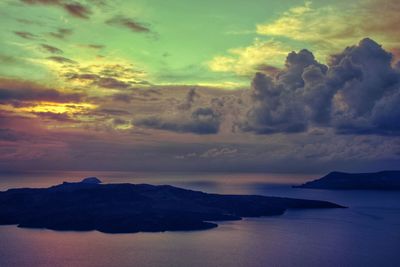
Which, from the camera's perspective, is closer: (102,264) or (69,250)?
(102,264)

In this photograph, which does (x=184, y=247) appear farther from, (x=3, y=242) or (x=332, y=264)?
(x=3, y=242)

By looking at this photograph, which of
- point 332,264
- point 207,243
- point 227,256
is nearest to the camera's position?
point 332,264

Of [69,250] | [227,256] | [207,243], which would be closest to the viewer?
[227,256]

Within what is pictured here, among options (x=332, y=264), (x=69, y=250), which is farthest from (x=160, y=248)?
(x=332, y=264)

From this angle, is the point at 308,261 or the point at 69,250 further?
the point at 69,250

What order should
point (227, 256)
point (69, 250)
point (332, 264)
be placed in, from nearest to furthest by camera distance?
point (332, 264)
point (227, 256)
point (69, 250)

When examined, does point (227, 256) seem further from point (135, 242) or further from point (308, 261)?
point (135, 242)

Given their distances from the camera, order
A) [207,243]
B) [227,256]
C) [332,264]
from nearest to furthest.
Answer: [332,264] → [227,256] → [207,243]

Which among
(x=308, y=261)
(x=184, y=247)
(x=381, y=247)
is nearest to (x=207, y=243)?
(x=184, y=247)
